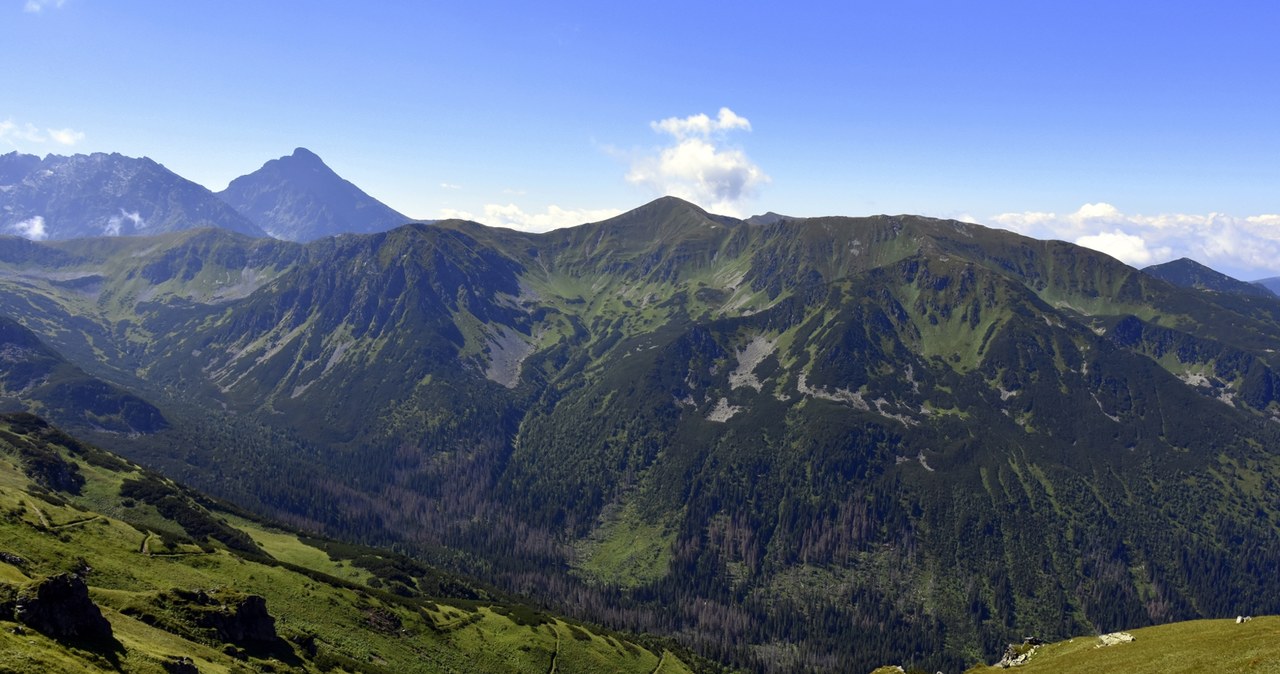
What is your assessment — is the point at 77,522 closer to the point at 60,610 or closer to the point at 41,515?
the point at 41,515

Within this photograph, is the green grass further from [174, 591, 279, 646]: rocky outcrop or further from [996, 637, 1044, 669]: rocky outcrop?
[174, 591, 279, 646]: rocky outcrop

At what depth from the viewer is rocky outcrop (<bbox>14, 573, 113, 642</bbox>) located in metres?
73.1

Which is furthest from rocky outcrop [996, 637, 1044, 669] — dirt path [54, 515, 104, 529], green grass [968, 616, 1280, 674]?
dirt path [54, 515, 104, 529]

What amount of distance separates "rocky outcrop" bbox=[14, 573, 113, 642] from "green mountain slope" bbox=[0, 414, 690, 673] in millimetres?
123

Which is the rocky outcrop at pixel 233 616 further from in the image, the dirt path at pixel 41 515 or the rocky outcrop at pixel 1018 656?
the rocky outcrop at pixel 1018 656

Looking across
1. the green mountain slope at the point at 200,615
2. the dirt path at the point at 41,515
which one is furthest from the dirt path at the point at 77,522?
the dirt path at the point at 41,515

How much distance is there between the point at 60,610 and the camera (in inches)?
2955

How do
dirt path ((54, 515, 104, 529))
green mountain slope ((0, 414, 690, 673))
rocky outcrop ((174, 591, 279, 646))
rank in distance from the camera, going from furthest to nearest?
1. dirt path ((54, 515, 104, 529))
2. rocky outcrop ((174, 591, 279, 646))
3. green mountain slope ((0, 414, 690, 673))

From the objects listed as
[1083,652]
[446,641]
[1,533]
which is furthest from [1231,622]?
[1,533]

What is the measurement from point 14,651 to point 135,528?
118 metres

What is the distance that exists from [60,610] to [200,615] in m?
34.6

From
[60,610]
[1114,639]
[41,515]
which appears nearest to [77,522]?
[41,515]

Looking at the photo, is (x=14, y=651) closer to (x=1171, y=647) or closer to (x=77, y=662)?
(x=77, y=662)

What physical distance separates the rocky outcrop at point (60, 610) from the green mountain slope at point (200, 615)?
0.40 ft
